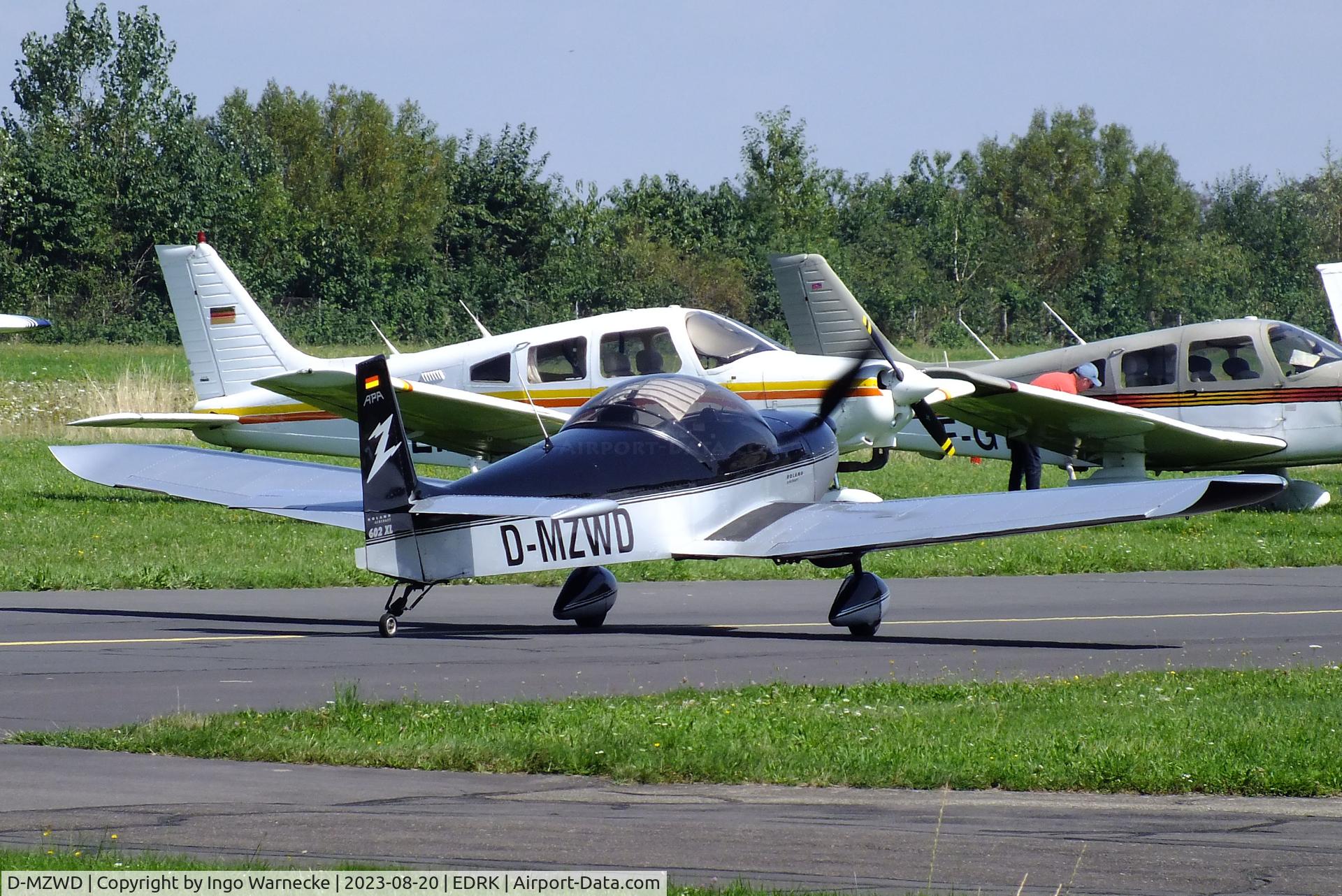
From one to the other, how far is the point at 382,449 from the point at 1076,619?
638cm

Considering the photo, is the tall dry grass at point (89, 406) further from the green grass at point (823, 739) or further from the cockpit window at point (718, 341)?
the green grass at point (823, 739)

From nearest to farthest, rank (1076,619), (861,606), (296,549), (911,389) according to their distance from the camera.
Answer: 1. (861,606)
2. (1076,619)
3. (296,549)
4. (911,389)

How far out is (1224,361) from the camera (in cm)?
2331

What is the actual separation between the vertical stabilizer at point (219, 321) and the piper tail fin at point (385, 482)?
12.7m

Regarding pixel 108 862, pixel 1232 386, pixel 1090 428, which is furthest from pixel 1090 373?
pixel 108 862

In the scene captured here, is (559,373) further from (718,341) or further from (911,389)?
(911,389)

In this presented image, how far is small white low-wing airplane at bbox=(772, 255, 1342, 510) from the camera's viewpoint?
22578 millimetres

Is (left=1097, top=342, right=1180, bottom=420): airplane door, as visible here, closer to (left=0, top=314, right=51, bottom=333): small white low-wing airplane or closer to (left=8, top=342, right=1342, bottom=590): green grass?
(left=8, top=342, right=1342, bottom=590): green grass

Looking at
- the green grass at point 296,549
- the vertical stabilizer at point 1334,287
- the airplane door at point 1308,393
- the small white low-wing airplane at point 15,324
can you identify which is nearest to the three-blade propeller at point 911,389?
the green grass at point 296,549

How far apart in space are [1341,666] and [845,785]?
533cm

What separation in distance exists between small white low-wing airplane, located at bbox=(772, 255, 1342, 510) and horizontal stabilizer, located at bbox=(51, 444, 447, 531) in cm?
1112

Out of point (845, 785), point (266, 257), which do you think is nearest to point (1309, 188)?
point (266, 257)

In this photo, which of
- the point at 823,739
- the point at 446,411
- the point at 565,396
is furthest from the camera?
the point at 565,396

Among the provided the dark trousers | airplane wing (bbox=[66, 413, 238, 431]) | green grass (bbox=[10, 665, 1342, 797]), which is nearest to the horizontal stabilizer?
green grass (bbox=[10, 665, 1342, 797])
